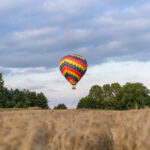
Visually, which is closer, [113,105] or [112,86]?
[113,105]

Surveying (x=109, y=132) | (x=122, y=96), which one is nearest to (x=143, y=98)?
(x=122, y=96)

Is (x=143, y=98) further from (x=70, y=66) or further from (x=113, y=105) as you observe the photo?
(x=70, y=66)

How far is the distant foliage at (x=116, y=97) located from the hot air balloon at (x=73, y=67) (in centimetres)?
3396

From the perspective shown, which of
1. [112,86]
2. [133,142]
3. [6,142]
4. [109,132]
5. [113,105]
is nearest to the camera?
[6,142]

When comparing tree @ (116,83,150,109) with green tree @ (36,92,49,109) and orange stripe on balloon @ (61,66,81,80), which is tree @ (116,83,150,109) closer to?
green tree @ (36,92,49,109)

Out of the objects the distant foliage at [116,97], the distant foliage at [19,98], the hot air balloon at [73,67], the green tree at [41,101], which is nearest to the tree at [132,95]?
the distant foliage at [116,97]

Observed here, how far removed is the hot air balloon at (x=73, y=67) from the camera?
50031mm

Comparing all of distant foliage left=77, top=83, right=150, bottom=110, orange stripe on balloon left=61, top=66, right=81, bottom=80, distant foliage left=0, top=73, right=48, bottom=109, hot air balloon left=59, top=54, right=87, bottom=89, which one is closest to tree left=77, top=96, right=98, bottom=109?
distant foliage left=77, top=83, right=150, bottom=110

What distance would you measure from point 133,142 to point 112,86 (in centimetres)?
9455

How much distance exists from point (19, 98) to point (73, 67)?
145 ft

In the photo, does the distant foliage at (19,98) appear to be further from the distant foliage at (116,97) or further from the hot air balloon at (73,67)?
the hot air balloon at (73,67)

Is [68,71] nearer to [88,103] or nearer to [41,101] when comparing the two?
[88,103]

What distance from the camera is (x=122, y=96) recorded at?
8869 centimetres

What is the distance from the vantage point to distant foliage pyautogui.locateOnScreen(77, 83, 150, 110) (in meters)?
86.2
